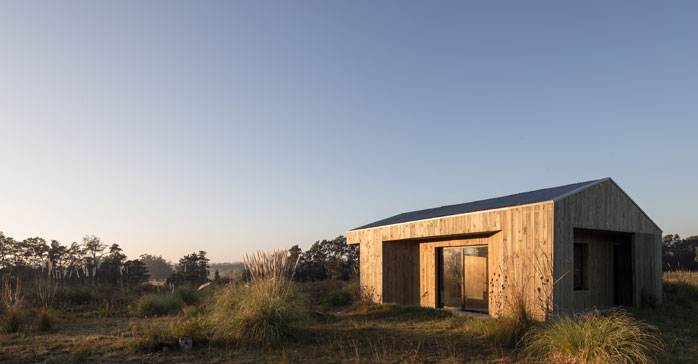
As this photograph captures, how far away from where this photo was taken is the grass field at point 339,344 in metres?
5.58

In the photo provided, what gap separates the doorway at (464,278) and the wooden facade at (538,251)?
0.71ft

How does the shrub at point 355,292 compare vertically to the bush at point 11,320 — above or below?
below

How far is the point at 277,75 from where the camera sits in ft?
36.5

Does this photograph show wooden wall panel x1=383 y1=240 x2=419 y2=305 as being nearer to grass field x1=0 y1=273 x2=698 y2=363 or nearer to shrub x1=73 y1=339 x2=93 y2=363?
grass field x1=0 y1=273 x2=698 y2=363

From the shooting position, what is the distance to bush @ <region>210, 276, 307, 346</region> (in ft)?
20.5

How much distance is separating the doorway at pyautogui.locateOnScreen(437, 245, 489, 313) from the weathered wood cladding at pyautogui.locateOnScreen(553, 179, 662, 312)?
2.07 metres

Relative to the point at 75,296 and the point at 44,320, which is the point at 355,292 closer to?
the point at 44,320

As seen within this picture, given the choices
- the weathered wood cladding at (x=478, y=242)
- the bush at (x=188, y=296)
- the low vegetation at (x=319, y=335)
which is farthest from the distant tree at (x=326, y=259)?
the low vegetation at (x=319, y=335)

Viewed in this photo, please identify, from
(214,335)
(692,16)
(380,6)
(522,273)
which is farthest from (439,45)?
(214,335)

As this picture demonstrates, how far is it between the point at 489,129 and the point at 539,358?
28.4 feet

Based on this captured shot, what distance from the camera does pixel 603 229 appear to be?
9055 mm

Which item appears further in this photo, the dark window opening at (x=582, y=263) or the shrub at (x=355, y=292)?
the shrub at (x=355, y=292)

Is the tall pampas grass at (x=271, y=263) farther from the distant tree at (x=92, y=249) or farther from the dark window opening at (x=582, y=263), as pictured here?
the distant tree at (x=92, y=249)

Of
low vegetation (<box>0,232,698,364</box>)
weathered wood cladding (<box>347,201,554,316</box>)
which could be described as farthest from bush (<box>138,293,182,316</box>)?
A: weathered wood cladding (<box>347,201,554,316</box>)
